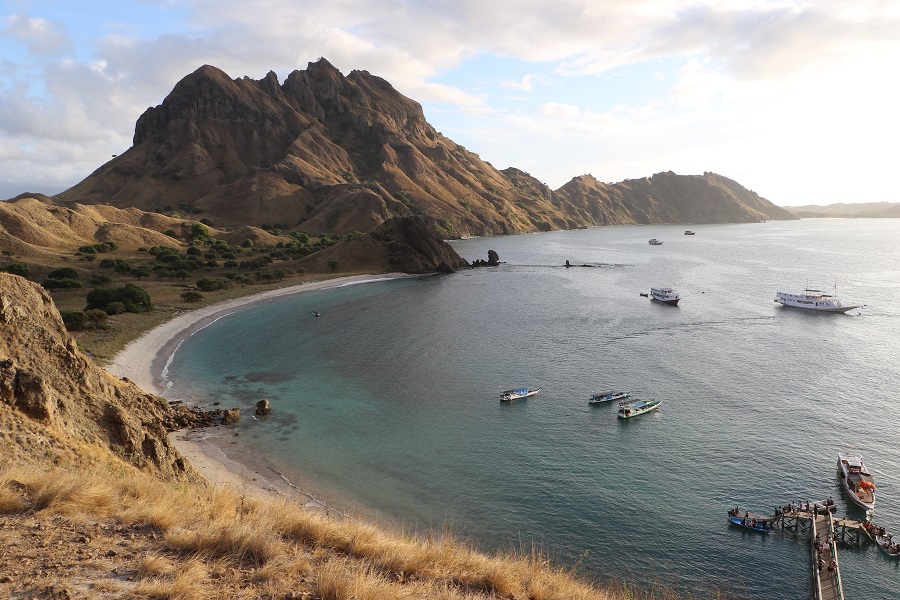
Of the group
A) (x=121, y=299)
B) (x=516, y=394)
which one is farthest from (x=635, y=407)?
(x=121, y=299)

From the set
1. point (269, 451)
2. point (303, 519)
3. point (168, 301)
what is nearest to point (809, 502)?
point (303, 519)

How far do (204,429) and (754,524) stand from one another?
128ft

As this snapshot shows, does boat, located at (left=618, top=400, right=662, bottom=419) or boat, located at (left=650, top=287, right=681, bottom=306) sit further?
boat, located at (left=650, top=287, right=681, bottom=306)

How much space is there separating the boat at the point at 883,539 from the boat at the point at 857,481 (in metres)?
2.00

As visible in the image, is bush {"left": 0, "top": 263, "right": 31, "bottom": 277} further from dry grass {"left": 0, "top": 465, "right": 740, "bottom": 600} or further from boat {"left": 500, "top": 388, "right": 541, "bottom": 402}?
dry grass {"left": 0, "top": 465, "right": 740, "bottom": 600}

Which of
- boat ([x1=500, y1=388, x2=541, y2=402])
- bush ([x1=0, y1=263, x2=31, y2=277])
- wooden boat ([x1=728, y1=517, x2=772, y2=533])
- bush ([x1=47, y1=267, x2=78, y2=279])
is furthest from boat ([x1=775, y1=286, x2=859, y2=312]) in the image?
bush ([x1=0, y1=263, x2=31, y2=277])

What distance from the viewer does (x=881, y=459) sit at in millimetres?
36625

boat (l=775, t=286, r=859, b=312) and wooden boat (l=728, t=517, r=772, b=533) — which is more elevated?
boat (l=775, t=286, r=859, b=312)

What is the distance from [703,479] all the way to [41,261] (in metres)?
113

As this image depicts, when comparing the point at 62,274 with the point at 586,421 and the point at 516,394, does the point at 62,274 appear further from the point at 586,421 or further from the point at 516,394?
the point at 586,421

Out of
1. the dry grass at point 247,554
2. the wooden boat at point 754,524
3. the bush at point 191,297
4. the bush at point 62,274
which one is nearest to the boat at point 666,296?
the wooden boat at point 754,524

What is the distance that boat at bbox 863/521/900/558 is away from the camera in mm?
26609

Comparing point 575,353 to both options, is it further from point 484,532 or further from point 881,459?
point 484,532

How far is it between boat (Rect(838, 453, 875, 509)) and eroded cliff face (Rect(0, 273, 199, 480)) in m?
38.9
